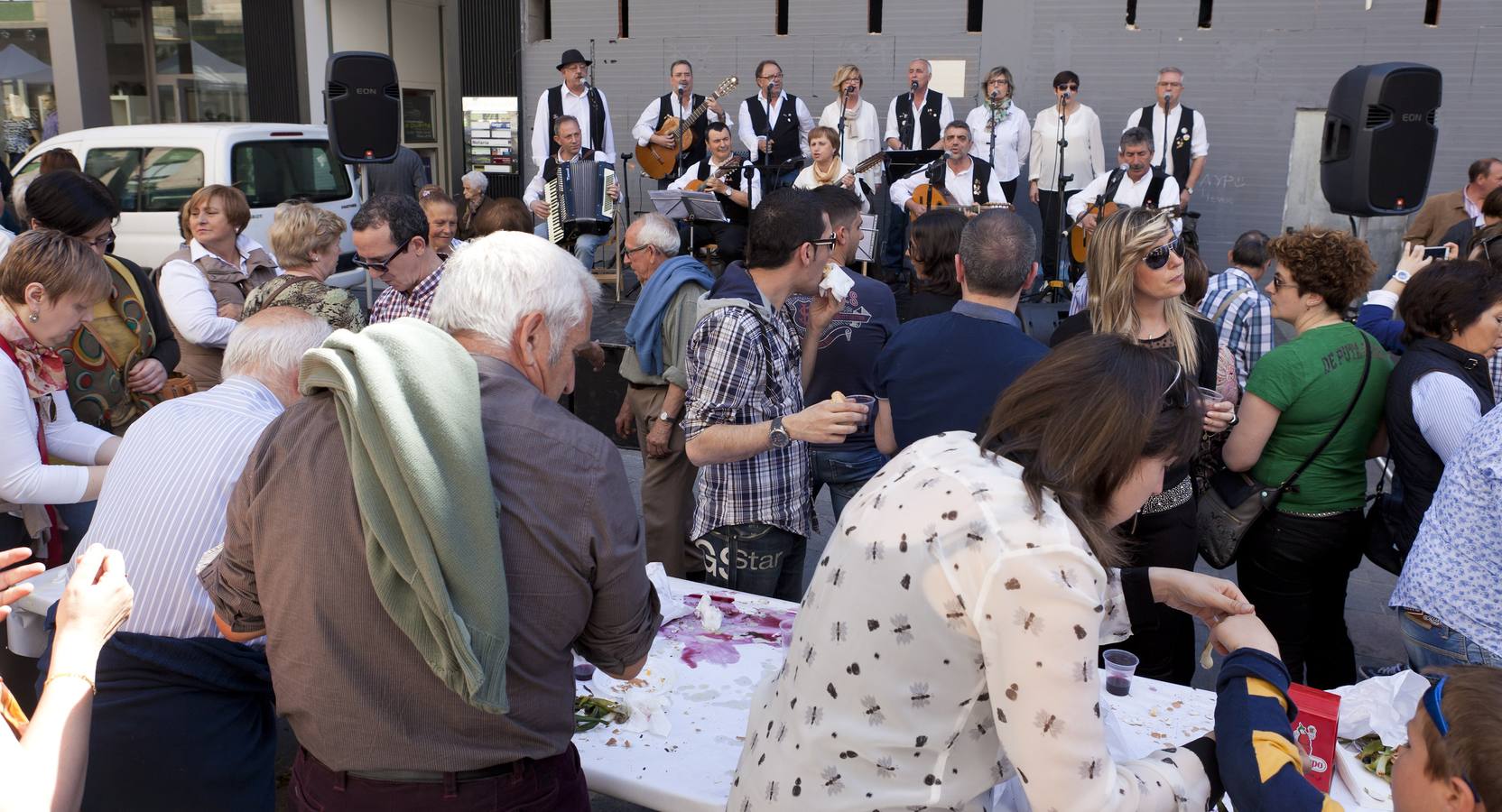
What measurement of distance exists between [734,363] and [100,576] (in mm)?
1533

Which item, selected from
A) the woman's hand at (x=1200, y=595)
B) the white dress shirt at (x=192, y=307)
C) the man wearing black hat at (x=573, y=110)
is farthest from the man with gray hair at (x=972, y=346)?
the man wearing black hat at (x=573, y=110)

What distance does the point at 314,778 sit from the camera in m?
1.79

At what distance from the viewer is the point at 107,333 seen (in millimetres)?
3947

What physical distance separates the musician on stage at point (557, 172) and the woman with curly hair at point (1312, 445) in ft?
22.6

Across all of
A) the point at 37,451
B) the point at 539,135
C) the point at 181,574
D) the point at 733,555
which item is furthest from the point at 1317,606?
→ the point at 539,135

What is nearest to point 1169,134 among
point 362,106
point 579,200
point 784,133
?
point 784,133

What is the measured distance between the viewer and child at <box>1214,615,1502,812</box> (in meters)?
1.41

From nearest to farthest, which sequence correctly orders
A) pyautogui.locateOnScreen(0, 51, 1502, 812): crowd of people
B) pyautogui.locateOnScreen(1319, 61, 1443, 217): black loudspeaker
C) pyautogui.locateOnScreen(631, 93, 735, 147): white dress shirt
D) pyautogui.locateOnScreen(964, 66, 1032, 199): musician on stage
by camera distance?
pyautogui.locateOnScreen(0, 51, 1502, 812): crowd of people → pyautogui.locateOnScreen(1319, 61, 1443, 217): black loudspeaker → pyautogui.locateOnScreen(964, 66, 1032, 199): musician on stage → pyautogui.locateOnScreen(631, 93, 735, 147): white dress shirt

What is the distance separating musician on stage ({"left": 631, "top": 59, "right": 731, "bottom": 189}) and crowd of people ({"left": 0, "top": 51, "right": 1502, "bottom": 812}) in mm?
6431

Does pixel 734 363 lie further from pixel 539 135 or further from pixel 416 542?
pixel 539 135

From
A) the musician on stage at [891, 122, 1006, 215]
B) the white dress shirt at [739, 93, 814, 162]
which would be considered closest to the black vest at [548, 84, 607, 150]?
the white dress shirt at [739, 93, 814, 162]

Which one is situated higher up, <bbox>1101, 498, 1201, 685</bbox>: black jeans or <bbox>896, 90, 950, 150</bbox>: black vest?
<bbox>896, 90, 950, 150</bbox>: black vest

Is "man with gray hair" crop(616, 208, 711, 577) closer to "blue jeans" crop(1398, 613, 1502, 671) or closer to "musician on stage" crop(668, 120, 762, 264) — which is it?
"blue jeans" crop(1398, 613, 1502, 671)

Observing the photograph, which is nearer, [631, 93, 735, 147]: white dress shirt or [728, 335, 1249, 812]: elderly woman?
[728, 335, 1249, 812]: elderly woman
